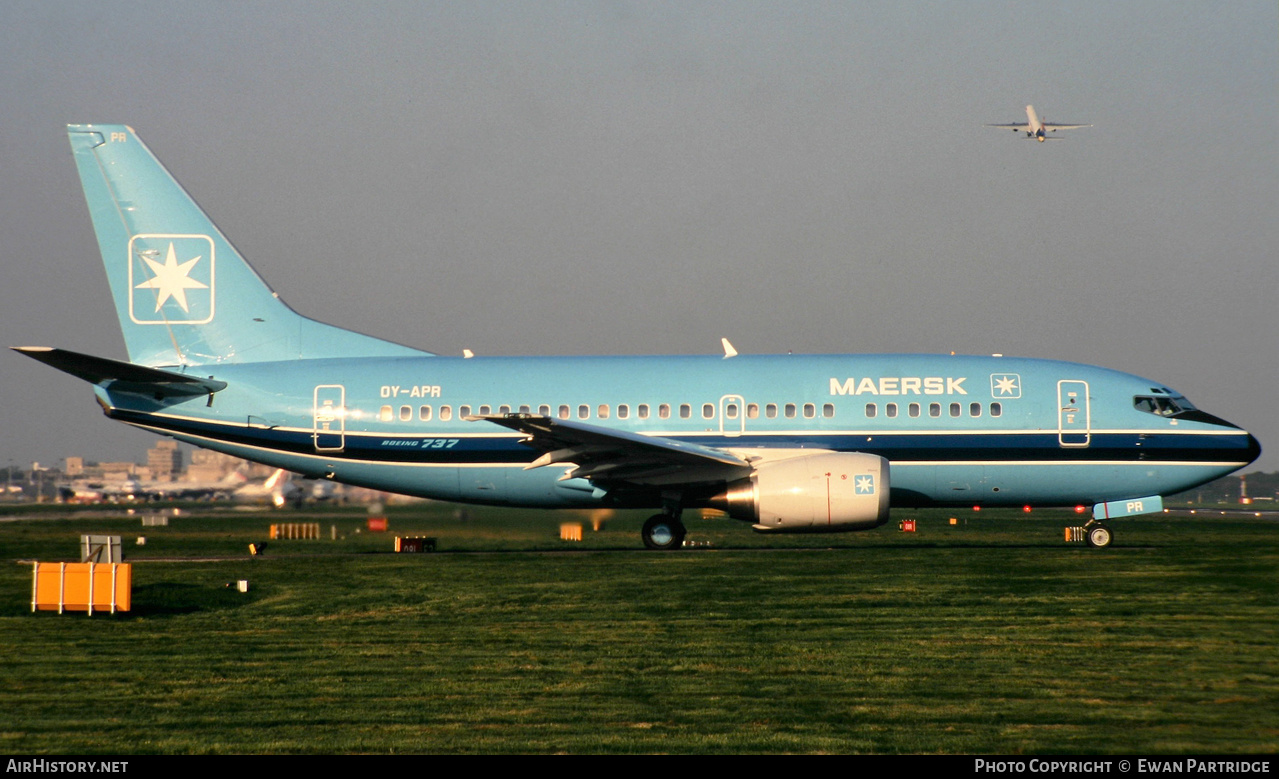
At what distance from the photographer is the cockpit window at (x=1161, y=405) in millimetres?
26188

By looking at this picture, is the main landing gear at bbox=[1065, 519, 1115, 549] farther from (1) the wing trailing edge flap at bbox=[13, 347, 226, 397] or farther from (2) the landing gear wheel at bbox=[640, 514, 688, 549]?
(1) the wing trailing edge flap at bbox=[13, 347, 226, 397]

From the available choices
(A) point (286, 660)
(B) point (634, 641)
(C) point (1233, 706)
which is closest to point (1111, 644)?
(C) point (1233, 706)

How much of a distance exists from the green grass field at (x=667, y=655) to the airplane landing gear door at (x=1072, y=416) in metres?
2.60

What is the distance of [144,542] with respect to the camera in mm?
32500

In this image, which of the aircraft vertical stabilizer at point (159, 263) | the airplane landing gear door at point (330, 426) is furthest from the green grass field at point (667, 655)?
the aircraft vertical stabilizer at point (159, 263)

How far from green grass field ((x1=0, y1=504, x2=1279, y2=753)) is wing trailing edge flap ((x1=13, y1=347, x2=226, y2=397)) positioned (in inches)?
161

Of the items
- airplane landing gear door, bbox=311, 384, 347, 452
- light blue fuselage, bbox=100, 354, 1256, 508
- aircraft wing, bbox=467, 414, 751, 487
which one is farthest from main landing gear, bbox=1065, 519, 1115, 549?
airplane landing gear door, bbox=311, 384, 347, 452

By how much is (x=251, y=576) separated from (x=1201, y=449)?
791 inches

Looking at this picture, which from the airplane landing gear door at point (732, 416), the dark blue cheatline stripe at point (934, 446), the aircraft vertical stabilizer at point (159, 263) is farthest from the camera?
the aircraft vertical stabilizer at point (159, 263)

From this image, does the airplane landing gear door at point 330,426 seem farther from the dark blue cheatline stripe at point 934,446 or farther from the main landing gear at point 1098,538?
the main landing gear at point 1098,538

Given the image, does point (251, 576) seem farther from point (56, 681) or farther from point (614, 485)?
point (56, 681)

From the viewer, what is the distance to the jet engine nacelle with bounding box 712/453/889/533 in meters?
23.6

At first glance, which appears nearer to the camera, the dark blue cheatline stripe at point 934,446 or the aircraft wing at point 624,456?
the aircraft wing at point 624,456

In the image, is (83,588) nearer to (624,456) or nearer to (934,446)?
(624,456)
